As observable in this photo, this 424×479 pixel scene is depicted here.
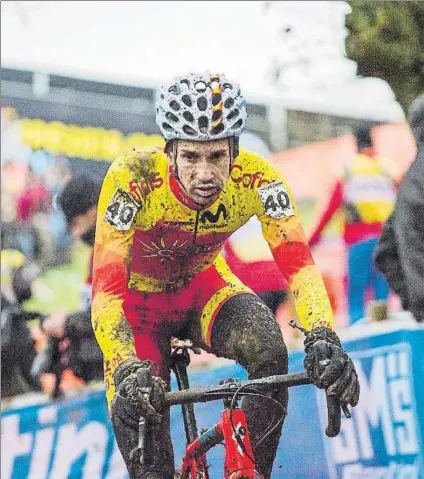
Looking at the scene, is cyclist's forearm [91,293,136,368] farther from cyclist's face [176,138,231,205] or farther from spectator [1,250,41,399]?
spectator [1,250,41,399]

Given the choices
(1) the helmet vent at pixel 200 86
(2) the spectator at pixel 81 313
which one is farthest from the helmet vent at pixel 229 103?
(2) the spectator at pixel 81 313

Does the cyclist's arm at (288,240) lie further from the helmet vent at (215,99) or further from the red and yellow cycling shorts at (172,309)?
the helmet vent at (215,99)

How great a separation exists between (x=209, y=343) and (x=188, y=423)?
0.38 meters

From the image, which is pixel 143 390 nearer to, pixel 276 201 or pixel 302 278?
pixel 302 278

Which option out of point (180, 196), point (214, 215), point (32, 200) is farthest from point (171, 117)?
point (32, 200)

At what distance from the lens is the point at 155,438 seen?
462 cm

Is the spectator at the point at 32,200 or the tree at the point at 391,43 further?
the spectator at the point at 32,200

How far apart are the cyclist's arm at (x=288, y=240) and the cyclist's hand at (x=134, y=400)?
81 centimetres

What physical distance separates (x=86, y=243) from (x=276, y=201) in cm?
349

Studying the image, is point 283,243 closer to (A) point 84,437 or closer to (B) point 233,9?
(A) point 84,437

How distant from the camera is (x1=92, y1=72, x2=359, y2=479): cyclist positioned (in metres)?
4.46

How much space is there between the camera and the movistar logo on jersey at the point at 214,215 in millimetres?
4766

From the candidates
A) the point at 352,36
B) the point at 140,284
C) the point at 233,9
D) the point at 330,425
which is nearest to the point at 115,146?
the point at 233,9

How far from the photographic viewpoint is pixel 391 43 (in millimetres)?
7645
